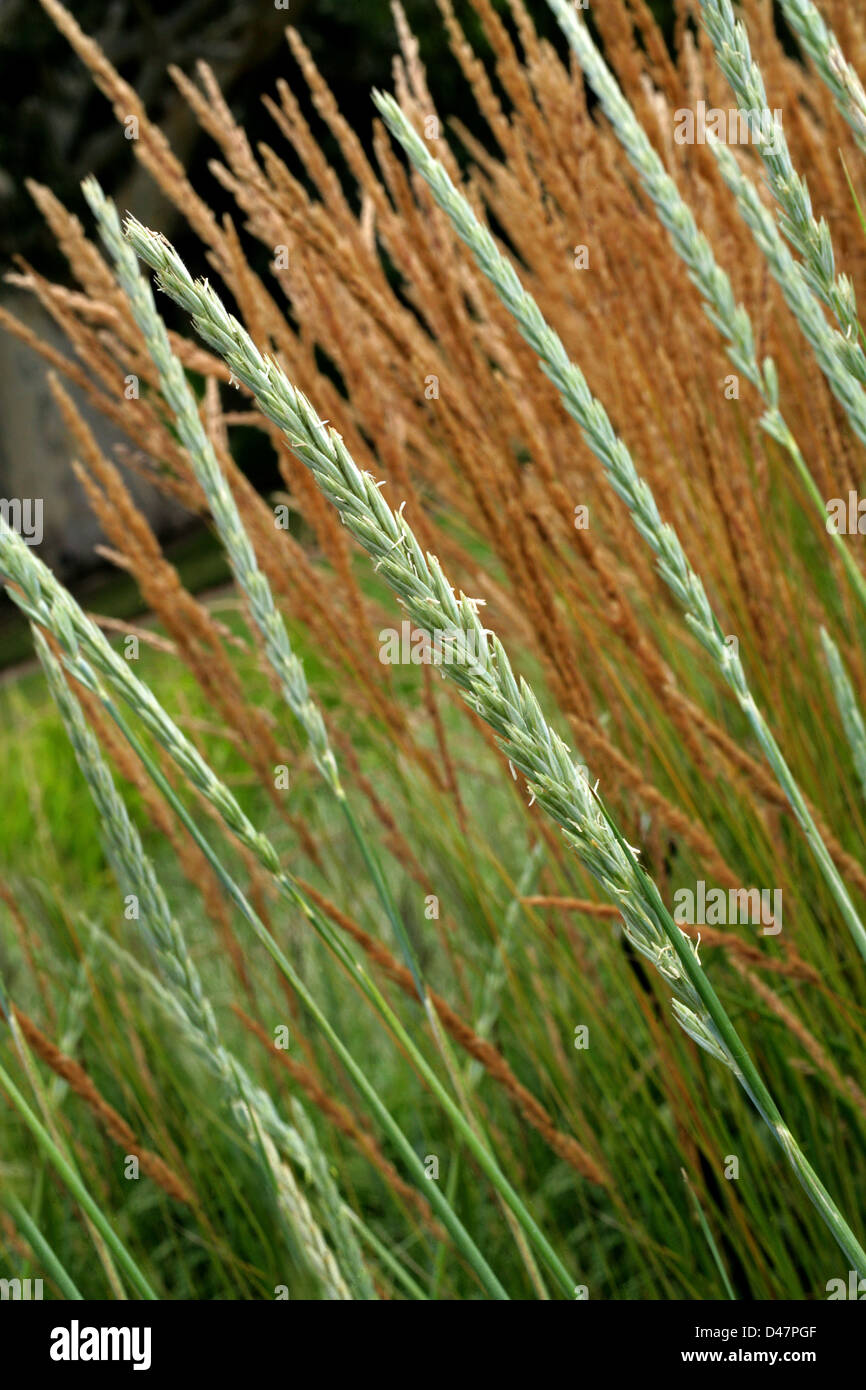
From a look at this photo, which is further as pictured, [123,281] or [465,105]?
[465,105]

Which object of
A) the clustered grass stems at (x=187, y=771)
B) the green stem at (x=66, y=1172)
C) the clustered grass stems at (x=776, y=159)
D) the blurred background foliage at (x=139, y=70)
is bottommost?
the green stem at (x=66, y=1172)

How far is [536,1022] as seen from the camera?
1.54m

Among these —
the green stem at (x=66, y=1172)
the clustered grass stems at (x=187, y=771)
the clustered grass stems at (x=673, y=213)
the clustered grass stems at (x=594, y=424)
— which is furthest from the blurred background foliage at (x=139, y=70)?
the green stem at (x=66, y=1172)

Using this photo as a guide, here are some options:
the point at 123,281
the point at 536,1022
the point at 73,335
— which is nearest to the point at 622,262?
the point at 73,335

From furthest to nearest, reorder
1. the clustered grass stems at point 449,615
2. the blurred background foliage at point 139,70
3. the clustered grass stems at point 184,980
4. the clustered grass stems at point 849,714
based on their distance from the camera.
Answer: the blurred background foliage at point 139,70 → the clustered grass stems at point 849,714 → the clustered grass stems at point 184,980 → the clustered grass stems at point 449,615

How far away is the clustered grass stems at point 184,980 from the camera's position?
2.42ft

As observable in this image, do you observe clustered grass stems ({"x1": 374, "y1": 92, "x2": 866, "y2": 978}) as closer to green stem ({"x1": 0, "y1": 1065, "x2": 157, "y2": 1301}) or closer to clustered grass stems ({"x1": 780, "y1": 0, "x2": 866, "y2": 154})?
Result: clustered grass stems ({"x1": 780, "y1": 0, "x2": 866, "y2": 154})

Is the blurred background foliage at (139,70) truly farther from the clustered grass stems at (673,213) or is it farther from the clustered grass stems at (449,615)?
the clustered grass stems at (449,615)

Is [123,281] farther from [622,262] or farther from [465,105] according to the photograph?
[465,105]

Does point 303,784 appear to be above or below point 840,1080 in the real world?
above

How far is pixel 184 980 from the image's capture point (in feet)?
2.39

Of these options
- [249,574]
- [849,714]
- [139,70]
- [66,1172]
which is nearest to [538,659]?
[849,714]

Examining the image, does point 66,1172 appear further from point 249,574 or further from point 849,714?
point 849,714

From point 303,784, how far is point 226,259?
4.67 feet
